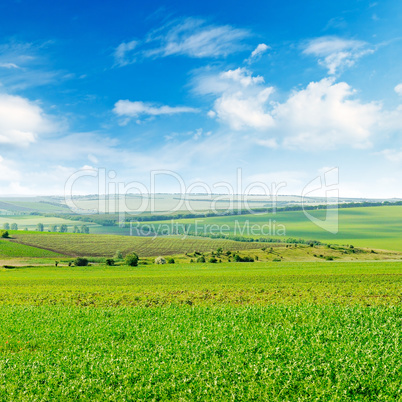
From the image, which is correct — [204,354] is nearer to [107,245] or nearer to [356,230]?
[107,245]

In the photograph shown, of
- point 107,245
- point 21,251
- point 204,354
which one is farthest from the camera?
point 107,245

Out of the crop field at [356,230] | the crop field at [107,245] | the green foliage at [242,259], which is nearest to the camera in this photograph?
the green foliage at [242,259]

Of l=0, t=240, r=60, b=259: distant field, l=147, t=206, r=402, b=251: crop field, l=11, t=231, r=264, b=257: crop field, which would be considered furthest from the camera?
l=147, t=206, r=402, b=251: crop field

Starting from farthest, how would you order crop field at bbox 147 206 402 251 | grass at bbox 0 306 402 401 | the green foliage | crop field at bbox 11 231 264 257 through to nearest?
crop field at bbox 147 206 402 251
crop field at bbox 11 231 264 257
the green foliage
grass at bbox 0 306 402 401

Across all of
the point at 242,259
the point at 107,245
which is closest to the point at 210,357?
the point at 242,259

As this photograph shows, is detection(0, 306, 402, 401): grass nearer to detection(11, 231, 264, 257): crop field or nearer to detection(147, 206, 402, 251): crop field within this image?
detection(11, 231, 264, 257): crop field

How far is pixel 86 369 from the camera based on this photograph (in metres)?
10.8

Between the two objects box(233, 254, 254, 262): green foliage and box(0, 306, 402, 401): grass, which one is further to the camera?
box(233, 254, 254, 262): green foliage

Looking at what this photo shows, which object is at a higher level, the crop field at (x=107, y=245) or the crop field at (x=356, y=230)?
the crop field at (x=356, y=230)

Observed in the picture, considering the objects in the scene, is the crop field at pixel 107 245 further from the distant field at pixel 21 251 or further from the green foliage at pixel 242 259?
the green foliage at pixel 242 259

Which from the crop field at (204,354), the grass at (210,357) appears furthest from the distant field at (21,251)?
the grass at (210,357)

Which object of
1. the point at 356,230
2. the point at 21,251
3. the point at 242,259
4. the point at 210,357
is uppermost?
the point at 210,357

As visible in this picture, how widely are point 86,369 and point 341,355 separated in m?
9.73

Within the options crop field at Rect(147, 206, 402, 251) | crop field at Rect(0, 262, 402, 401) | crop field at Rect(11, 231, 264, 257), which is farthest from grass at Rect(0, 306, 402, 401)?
crop field at Rect(147, 206, 402, 251)
